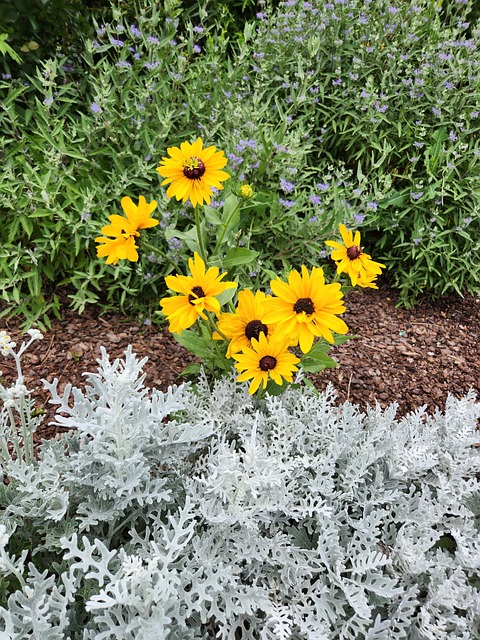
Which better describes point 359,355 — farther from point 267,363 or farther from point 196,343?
point 267,363

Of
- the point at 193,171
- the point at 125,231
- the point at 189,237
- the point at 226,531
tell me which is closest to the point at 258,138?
the point at 189,237

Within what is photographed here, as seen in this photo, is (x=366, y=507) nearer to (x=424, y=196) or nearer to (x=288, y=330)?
(x=288, y=330)

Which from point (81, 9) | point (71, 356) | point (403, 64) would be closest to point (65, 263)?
point (71, 356)

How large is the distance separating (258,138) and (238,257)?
1.01 m

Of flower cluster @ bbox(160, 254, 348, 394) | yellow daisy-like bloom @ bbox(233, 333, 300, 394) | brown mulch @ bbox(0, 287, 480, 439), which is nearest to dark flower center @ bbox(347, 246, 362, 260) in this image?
flower cluster @ bbox(160, 254, 348, 394)

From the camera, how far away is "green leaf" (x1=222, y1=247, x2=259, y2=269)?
1843mm

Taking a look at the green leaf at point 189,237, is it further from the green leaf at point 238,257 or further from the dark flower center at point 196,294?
the dark flower center at point 196,294

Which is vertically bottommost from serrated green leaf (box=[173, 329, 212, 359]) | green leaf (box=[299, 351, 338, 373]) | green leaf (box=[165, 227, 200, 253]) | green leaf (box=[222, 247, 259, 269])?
green leaf (box=[299, 351, 338, 373])

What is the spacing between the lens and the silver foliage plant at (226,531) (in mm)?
1305

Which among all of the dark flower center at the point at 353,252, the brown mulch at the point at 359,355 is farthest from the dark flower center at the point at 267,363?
the brown mulch at the point at 359,355

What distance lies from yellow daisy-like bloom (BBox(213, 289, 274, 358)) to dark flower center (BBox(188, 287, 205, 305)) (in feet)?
0.43

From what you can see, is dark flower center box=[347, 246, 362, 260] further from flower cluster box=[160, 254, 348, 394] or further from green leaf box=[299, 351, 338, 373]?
green leaf box=[299, 351, 338, 373]

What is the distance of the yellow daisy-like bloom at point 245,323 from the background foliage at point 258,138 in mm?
577

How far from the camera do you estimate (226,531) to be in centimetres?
147
